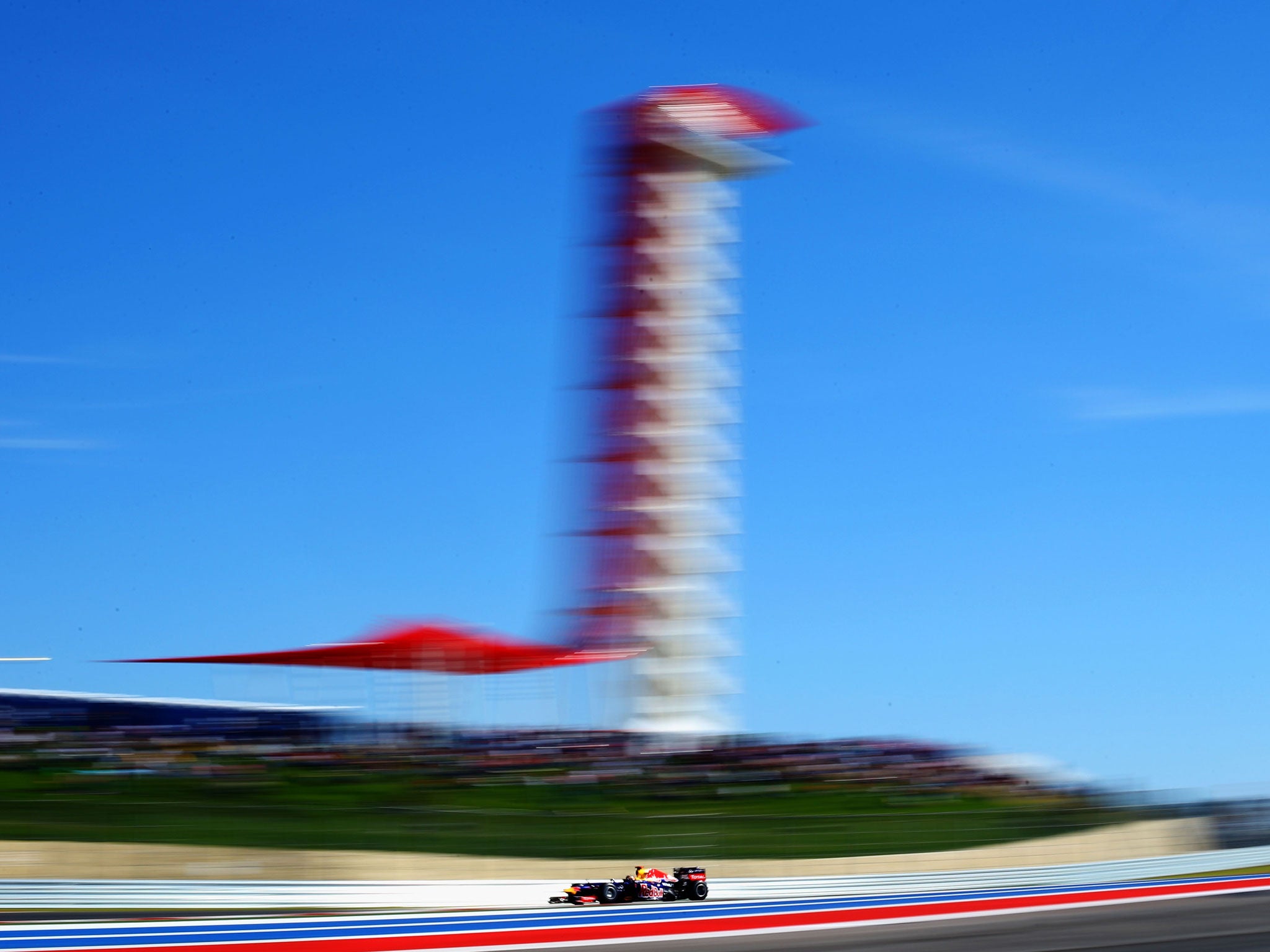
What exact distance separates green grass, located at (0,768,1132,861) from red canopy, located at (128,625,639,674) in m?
6.43

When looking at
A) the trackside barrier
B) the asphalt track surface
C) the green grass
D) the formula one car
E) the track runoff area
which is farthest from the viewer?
the formula one car

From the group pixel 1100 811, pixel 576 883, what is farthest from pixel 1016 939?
pixel 1100 811

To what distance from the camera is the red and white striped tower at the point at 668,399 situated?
2669 centimetres

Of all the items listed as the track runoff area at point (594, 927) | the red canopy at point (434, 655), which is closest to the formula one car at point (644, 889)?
the track runoff area at point (594, 927)

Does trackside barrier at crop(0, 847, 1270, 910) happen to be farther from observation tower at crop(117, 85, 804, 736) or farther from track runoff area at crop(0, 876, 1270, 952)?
observation tower at crop(117, 85, 804, 736)

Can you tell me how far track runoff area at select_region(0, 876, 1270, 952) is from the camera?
1227 centimetres

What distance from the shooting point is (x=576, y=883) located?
1620 centimetres

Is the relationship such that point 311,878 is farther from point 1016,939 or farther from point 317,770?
point 1016,939

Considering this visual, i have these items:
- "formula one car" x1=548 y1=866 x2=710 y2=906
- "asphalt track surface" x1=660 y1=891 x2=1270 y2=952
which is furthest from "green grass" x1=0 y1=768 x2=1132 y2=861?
"asphalt track surface" x1=660 y1=891 x2=1270 y2=952

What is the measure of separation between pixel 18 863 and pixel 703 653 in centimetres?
1410

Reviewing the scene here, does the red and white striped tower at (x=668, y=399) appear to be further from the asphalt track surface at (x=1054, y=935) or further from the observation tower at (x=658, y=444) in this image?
the asphalt track surface at (x=1054, y=935)

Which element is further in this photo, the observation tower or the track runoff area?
the observation tower

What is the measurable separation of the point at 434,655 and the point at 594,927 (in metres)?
11.8

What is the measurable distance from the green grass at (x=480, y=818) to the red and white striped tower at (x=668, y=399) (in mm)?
5841
